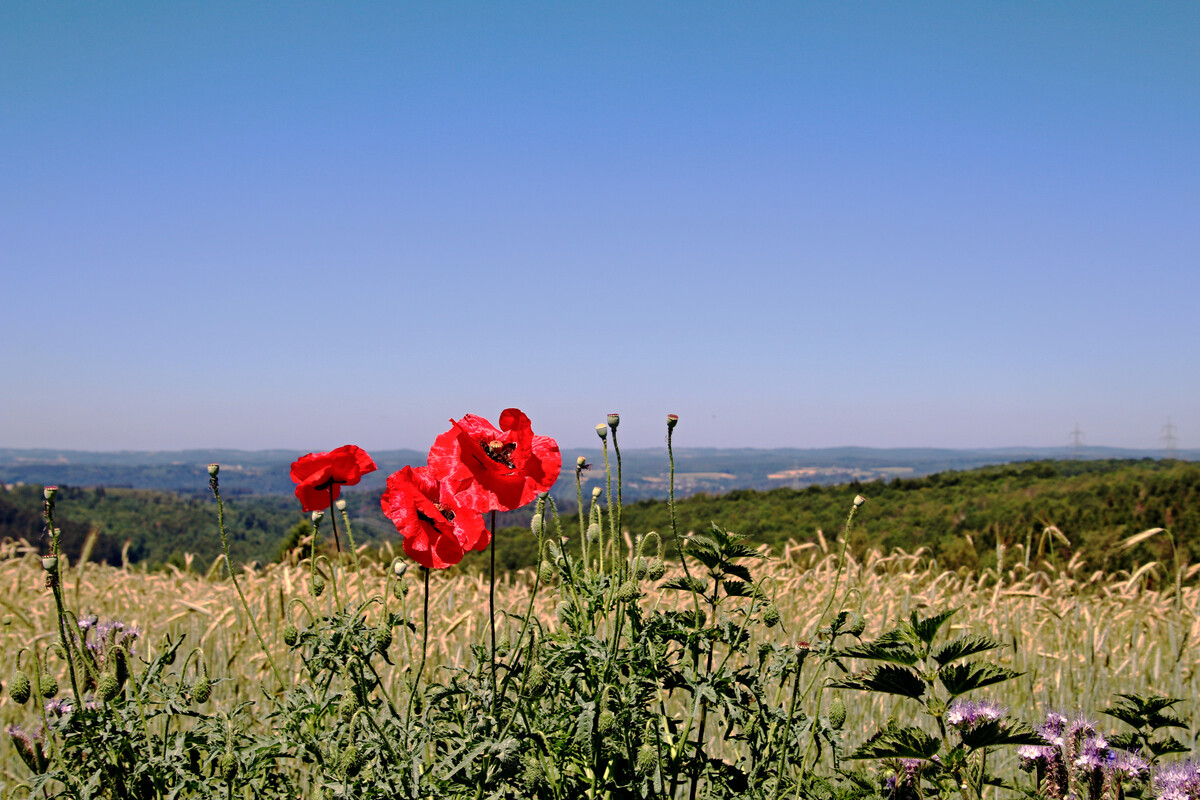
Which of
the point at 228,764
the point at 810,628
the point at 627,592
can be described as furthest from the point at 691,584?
the point at 810,628

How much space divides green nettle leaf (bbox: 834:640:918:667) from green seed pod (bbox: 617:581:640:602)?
48 centimetres

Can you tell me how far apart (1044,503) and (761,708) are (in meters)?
10.1

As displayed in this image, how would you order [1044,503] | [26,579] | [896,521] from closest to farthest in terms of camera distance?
[26,579] < [1044,503] < [896,521]

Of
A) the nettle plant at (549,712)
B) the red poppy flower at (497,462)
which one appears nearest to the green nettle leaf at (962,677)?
the nettle plant at (549,712)

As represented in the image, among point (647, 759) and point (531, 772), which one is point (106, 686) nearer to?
point (531, 772)

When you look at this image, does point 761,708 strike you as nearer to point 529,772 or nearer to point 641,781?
point 641,781

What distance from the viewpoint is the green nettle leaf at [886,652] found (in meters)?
1.72

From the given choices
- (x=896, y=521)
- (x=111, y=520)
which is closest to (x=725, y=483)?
(x=111, y=520)

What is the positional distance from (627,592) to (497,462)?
0.43 m

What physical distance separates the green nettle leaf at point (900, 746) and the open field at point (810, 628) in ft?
3.33

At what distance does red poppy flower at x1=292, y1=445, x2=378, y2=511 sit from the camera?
197 centimetres

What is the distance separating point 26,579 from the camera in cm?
590

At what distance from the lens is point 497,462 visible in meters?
1.75

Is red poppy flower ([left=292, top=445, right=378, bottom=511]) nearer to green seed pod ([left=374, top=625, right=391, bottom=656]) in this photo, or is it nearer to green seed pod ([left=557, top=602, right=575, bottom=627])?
green seed pod ([left=374, top=625, right=391, bottom=656])
